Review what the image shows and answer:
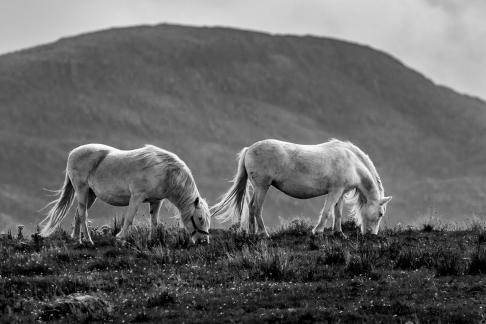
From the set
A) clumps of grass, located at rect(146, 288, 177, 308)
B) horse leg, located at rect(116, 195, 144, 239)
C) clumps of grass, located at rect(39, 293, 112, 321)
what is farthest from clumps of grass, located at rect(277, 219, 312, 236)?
clumps of grass, located at rect(39, 293, 112, 321)

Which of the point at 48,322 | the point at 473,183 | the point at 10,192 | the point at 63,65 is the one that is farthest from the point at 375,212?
the point at 63,65

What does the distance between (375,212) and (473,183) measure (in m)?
142

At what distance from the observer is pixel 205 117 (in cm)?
17438

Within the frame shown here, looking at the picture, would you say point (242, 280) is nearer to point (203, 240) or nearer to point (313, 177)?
point (203, 240)

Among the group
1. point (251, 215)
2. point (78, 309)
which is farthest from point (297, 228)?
point (78, 309)

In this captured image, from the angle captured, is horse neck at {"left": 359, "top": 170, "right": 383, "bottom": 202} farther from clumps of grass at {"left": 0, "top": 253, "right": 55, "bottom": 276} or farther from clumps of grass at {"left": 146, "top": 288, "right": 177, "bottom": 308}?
clumps of grass at {"left": 146, "top": 288, "right": 177, "bottom": 308}

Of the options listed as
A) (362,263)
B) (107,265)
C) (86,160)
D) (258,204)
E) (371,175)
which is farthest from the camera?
(371,175)

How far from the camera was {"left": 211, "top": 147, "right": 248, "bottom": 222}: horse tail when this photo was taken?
20.4m

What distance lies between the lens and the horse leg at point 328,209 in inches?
778

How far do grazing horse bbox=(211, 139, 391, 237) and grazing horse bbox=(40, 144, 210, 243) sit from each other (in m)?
1.30

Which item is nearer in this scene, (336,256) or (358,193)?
(336,256)

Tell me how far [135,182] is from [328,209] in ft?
13.7

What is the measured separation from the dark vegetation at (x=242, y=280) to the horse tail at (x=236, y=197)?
161 cm

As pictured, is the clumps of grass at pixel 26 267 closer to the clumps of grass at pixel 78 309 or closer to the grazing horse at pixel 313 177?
the clumps of grass at pixel 78 309
